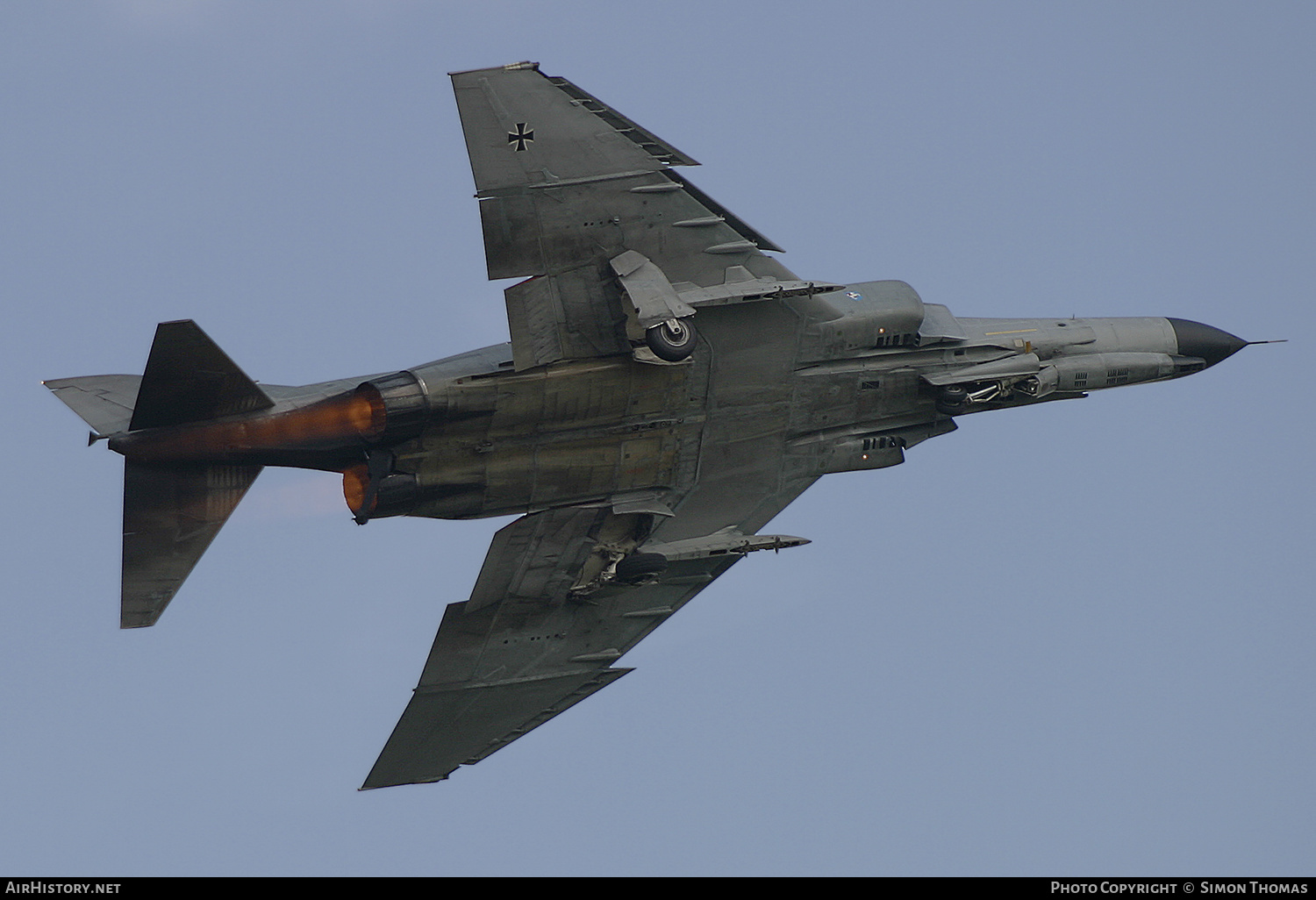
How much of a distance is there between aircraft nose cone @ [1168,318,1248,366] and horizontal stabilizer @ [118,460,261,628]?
1665 centimetres

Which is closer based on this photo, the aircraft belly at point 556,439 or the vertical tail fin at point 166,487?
the vertical tail fin at point 166,487

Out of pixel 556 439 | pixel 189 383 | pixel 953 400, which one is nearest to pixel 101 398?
pixel 189 383

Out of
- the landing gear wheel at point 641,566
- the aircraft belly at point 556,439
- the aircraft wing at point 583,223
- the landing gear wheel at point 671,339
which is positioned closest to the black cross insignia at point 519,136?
the aircraft wing at point 583,223

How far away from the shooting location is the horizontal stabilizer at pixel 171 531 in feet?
105

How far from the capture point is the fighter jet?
31.6m

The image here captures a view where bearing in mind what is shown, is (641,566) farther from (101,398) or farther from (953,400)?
(101,398)

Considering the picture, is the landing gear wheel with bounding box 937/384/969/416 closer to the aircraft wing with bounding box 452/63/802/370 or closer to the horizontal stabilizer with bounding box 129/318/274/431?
the aircraft wing with bounding box 452/63/802/370

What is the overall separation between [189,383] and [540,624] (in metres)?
8.20

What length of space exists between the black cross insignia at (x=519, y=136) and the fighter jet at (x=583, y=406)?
2.0 inches

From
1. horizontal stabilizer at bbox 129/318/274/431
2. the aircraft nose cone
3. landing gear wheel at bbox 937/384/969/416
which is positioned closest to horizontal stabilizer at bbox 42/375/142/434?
horizontal stabilizer at bbox 129/318/274/431

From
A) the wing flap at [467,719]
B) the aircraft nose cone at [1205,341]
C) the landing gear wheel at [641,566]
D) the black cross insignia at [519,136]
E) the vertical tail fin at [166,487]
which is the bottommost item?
the wing flap at [467,719]

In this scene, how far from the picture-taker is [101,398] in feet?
107

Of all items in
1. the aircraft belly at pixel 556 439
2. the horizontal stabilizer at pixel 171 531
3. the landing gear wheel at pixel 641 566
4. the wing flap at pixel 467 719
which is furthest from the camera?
the wing flap at pixel 467 719

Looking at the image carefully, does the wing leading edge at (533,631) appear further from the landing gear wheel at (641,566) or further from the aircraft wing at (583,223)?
the aircraft wing at (583,223)
